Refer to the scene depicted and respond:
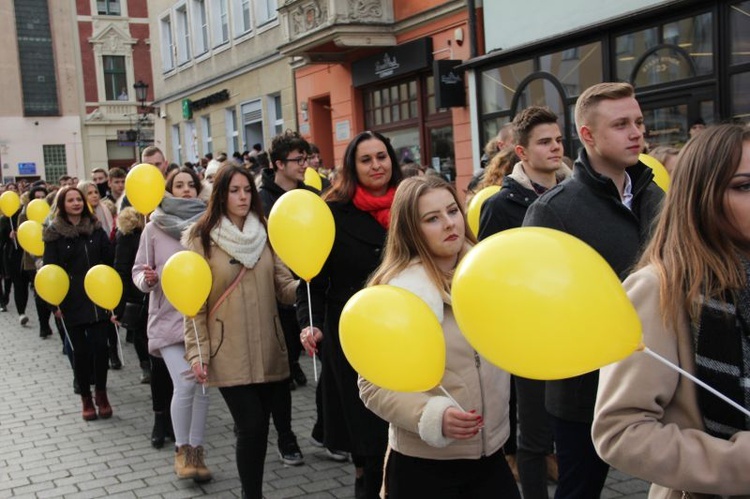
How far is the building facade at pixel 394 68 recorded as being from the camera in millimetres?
14590

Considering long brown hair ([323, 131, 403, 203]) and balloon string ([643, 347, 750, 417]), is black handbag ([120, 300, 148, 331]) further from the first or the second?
balloon string ([643, 347, 750, 417])

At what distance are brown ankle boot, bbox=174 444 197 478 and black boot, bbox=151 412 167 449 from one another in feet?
2.56

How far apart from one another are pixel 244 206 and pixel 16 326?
9.30 metres

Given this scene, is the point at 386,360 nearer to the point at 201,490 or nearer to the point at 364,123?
the point at 201,490

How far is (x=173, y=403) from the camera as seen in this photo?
214 inches

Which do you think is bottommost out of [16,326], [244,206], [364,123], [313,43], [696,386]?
[16,326]

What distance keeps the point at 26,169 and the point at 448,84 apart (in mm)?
36633

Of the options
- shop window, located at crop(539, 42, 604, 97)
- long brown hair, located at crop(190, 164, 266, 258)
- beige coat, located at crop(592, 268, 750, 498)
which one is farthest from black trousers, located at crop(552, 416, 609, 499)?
shop window, located at crop(539, 42, 604, 97)

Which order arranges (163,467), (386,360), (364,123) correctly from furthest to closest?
(364,123)
(163,467)
(386,360)

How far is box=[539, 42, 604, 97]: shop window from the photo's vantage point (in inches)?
458

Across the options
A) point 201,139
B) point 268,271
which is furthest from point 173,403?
point 201,139

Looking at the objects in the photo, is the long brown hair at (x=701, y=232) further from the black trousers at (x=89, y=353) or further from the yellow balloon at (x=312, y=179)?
the yellow balloon at (x=312, y=179)

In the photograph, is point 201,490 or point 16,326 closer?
point 201,490

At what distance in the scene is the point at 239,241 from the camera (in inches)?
185
